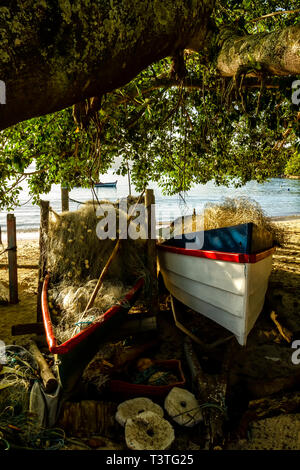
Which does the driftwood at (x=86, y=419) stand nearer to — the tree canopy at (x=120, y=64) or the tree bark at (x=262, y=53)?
the tree canopy at (x=120, y=64)

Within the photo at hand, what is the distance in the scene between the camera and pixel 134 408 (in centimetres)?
341

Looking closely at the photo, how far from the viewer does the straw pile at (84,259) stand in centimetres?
467

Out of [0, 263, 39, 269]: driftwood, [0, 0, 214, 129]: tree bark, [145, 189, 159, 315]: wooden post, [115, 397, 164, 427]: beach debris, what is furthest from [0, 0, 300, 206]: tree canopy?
[0, 263, 39, 269]: driftwood

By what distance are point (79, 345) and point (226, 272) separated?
2.16 meters

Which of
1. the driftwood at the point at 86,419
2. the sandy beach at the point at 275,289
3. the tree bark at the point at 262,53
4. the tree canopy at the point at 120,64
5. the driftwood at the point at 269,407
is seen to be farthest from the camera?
the sandy beach at the point at 275,289

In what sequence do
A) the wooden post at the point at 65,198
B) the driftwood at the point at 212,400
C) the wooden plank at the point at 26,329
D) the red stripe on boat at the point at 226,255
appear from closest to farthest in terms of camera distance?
the driftwood at the point at 212,400 < the red stripe on boat at the point at 226,255 < the wooden plank at the point at 26,329 < the wooden post at the point at 65,198

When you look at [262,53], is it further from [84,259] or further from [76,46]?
[84,259]

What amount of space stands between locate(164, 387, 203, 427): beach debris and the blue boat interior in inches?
74.1

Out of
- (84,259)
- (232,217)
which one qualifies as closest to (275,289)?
(232,217)

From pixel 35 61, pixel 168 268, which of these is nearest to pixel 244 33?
pixel 35 61

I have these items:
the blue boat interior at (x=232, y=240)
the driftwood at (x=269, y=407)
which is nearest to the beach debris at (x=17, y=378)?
the driftwood at (x=269, y=407)

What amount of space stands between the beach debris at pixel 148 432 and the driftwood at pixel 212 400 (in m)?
0.40

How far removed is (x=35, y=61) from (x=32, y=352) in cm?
378
